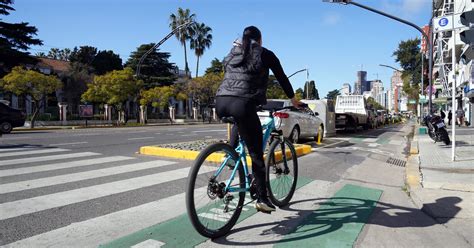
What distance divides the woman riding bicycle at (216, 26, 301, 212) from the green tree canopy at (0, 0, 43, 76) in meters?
41.5

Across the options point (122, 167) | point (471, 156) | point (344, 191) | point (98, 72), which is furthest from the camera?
point (98, 72)

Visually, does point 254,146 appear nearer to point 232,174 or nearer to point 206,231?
point 232,174

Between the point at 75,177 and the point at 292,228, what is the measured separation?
4.06m

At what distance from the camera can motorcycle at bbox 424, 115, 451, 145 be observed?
12.7 metres

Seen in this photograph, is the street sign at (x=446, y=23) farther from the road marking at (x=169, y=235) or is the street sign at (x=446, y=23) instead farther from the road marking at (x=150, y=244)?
the road marking at (x=150, y=244)

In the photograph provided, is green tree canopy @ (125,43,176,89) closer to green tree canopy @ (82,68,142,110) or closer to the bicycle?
green tree canopy @ (82,68,142,110)

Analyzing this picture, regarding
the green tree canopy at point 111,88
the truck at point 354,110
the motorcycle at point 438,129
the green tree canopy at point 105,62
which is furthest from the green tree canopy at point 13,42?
the motorcycle at point 438,129

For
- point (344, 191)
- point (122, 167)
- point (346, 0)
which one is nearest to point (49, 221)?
point (122, 167)

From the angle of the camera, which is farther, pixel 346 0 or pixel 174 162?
pixel 346 0

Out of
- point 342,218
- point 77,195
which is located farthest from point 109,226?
point 342,218

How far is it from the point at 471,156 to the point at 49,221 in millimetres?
9666

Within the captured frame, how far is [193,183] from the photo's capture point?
3.53 meters

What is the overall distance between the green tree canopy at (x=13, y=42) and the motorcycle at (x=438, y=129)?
38974 millimetres

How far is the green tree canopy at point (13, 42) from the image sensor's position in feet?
128
